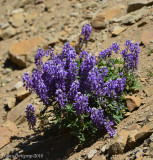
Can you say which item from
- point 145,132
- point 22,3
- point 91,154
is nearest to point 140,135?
point 145,132

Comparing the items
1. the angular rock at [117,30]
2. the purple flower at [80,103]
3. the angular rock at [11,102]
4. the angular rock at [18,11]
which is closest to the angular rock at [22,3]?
the angular rock at [18,11]

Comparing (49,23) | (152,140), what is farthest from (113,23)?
(152,140)

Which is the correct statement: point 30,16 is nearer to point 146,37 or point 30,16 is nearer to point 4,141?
point 146,37

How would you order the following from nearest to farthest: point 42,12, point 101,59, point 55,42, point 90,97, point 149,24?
point 90,97 < point 101,59 < point 149,24 < point 55,42 < point 42,12

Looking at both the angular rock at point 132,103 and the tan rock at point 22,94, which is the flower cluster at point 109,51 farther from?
the tan rock at point 22,94

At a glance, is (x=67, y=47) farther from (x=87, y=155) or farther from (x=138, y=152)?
(x=138, y=152)

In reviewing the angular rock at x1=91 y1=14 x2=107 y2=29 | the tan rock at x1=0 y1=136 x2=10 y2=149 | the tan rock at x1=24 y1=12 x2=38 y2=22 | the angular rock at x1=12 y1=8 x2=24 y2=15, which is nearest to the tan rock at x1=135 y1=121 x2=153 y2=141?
the tan rock at x1=0 y1=136 x2=10 y2=149

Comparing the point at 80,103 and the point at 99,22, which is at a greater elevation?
the point at 99,22
